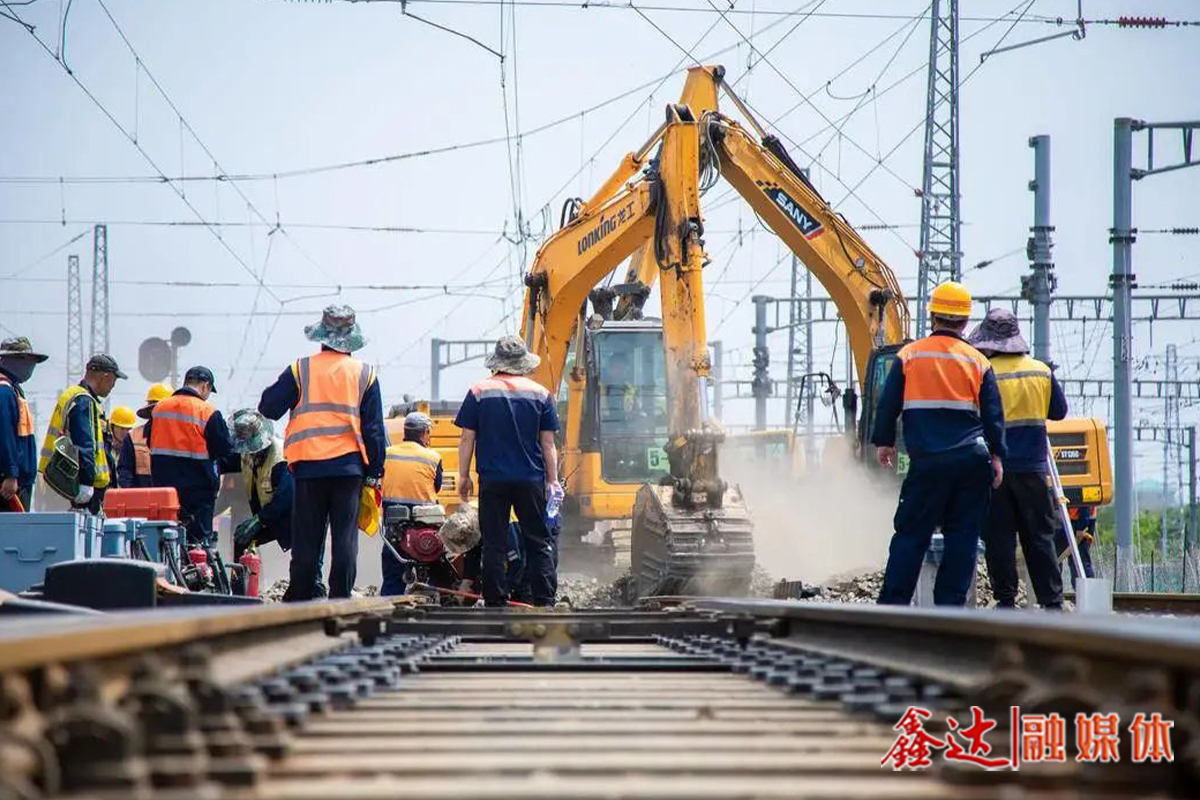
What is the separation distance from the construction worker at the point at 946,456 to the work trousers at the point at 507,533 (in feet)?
9.31

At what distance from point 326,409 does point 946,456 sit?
3.54 meters

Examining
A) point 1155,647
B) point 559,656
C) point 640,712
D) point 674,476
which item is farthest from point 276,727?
point 674,476

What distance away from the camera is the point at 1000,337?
33.1ft

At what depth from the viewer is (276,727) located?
132 inches

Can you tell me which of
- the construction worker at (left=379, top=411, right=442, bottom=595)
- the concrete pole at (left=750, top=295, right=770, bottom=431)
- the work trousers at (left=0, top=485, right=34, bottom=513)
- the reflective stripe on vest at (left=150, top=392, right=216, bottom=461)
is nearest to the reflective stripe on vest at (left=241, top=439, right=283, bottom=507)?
the reflective stripe on vest at (left=150, top=392, right=216, bottom=461)

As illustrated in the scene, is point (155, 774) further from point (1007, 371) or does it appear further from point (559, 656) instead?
point (1007, 371)

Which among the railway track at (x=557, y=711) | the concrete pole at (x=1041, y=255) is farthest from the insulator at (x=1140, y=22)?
the railway track at (x=557, y=711)

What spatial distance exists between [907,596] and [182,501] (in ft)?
20.1

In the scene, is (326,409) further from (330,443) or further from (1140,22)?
(1140,22)

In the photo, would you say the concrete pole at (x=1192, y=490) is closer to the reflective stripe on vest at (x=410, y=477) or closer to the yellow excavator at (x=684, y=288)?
the yellow excavator at (x=684, y=288)

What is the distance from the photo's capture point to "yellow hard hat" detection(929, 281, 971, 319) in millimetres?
9078

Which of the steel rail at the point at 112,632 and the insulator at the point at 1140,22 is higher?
the insulator at the point at 1140,22

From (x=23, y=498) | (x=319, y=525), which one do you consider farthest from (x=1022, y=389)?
(x=23, y=498)

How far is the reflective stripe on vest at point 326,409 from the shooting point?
976cm
